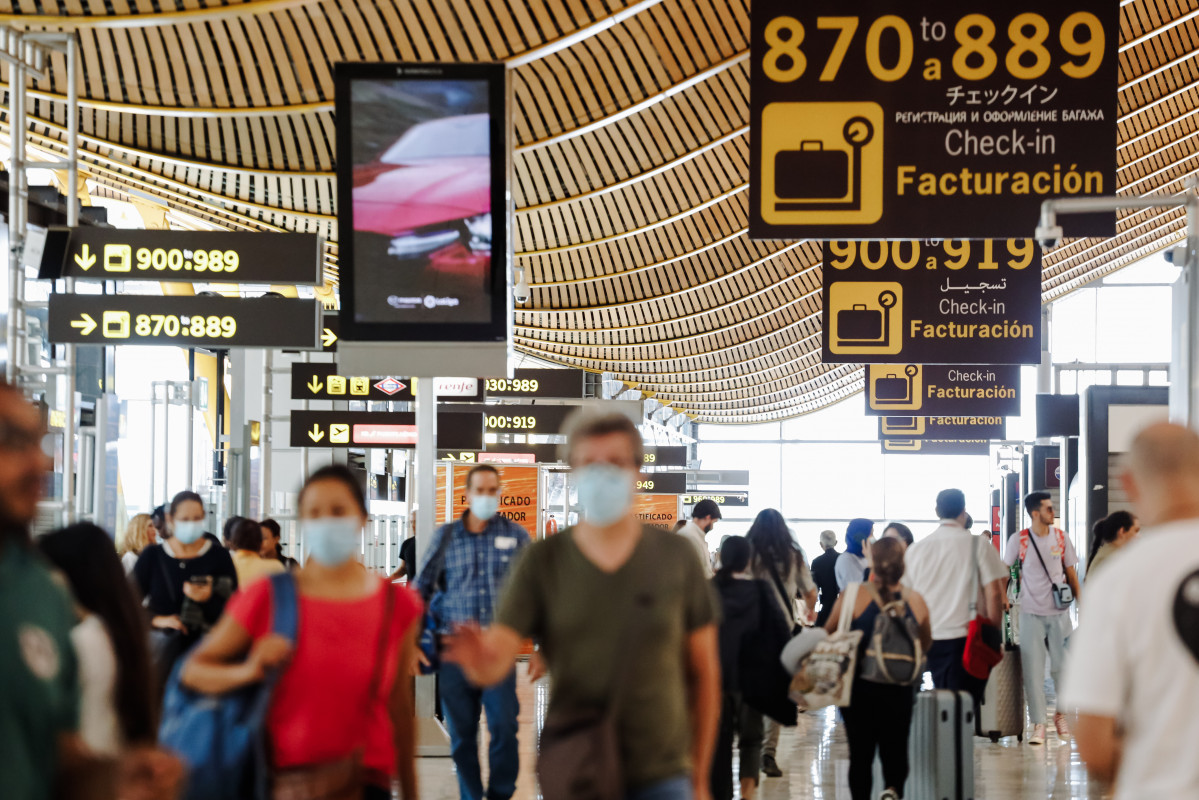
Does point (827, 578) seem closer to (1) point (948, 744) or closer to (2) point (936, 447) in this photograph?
(1) point (948, 744)

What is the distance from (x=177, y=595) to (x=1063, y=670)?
661 centimetres

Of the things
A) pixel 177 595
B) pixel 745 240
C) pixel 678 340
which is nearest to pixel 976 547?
pixel 177 595

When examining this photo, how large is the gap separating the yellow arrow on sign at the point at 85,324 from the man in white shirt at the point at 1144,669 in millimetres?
8362

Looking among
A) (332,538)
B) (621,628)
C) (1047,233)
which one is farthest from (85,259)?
(621,628)

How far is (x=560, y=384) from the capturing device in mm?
20141

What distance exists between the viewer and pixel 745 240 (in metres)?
20.7

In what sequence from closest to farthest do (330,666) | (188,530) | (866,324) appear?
(330,666)
(188,530)
(866,324)

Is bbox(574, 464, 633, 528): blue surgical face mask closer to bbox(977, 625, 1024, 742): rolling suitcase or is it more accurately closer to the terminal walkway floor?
the terminal walkway floor

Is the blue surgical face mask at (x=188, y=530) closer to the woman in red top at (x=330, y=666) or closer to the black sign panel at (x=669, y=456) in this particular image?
the woman in red top at (x=330, y=666)

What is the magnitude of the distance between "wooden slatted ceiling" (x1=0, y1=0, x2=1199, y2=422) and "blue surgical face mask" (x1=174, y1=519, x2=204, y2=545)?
14.1 feet

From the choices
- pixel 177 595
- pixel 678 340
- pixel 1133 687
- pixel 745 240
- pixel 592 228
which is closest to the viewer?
pixel 1133 687

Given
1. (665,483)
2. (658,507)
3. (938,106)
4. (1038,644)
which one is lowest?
(658,507)

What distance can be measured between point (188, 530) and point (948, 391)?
12.1 m

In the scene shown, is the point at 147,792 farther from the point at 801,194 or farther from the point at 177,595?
the point at 801,194
